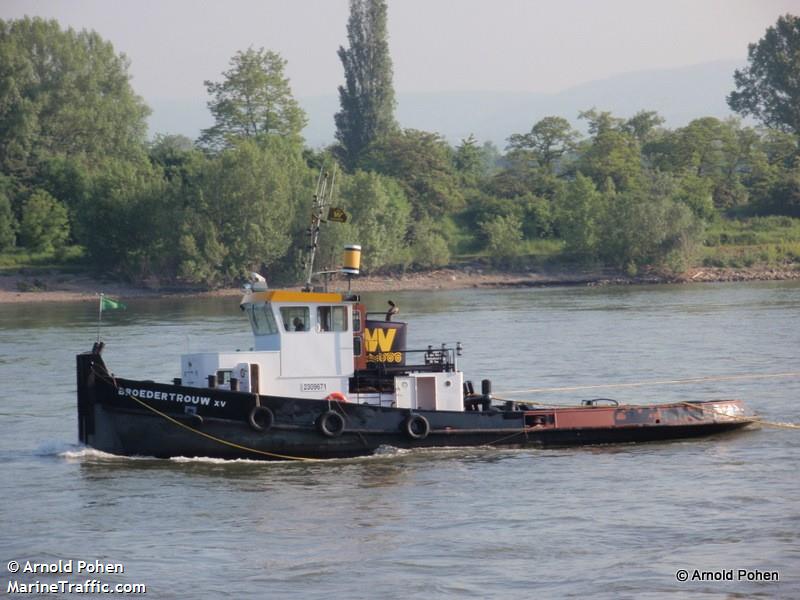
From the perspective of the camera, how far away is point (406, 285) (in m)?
84.4

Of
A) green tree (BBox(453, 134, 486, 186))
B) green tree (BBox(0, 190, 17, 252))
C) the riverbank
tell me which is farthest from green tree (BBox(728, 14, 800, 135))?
green tree (BBox(0, 190, 17, 252))

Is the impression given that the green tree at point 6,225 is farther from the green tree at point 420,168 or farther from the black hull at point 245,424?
the black hull at point 245,424

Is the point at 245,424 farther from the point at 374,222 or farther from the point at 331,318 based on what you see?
the point at 374,222

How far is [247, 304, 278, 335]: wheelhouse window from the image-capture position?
917 inches

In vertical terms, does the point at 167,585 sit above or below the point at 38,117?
below

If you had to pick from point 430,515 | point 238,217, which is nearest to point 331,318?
point 430,515

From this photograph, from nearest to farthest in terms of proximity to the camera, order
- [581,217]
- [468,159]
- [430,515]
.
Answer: [430,515]
[581,217]
[468,159]

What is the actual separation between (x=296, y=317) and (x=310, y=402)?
1.60m

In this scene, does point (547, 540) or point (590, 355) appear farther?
point (590, 355)

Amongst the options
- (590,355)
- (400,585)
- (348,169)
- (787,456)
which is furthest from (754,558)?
(348,169)

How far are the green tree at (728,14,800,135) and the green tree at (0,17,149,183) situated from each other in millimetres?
58010

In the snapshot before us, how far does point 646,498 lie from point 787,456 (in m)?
4.41

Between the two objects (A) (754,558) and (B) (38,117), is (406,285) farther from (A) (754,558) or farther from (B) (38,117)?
(A) (754,558)

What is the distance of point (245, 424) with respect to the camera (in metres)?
22.5
